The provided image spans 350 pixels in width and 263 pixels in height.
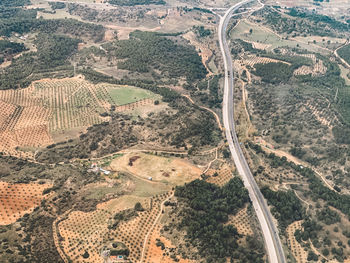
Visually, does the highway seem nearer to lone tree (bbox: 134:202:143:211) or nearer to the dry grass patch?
the dry grass patch

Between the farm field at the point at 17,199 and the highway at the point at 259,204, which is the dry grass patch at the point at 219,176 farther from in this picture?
the farm field at the point at 17,199

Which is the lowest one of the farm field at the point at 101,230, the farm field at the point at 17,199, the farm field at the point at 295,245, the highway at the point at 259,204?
the farm field at the point at 295,245

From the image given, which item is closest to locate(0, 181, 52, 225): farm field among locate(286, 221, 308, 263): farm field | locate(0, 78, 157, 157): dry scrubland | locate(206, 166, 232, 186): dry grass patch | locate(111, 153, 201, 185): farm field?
locate(0, 78, 157, 157): dry scrubland

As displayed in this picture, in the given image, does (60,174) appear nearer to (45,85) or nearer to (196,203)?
(196,203)

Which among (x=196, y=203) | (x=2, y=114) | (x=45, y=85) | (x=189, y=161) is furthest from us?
(x=45, y=85)

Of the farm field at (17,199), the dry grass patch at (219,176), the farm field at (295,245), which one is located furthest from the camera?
the dry grass patch at (219,176)

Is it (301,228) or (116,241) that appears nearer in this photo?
(116,241)

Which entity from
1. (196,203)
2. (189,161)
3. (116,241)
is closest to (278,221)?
(196,203)

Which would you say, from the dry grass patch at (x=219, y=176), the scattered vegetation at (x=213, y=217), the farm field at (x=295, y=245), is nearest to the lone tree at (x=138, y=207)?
the scattered vegetation at (x=213, y=217)
